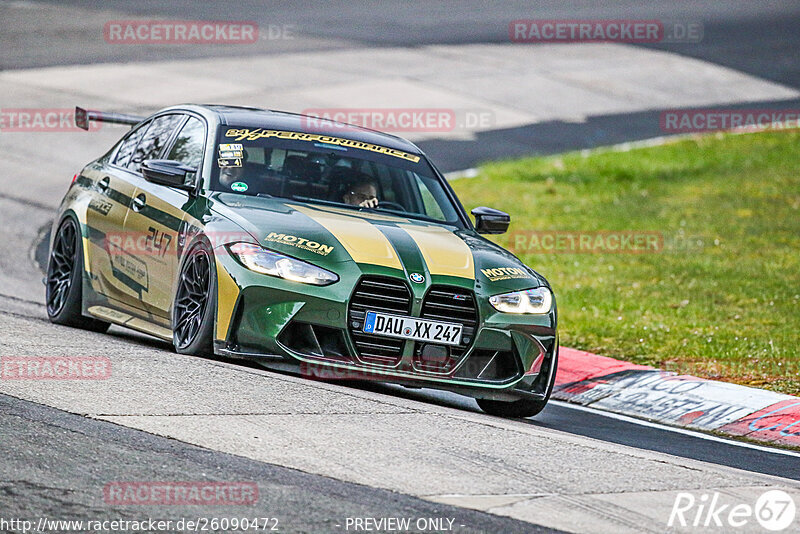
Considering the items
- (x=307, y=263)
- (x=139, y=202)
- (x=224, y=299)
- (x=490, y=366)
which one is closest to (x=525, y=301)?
(x=490, y=366)

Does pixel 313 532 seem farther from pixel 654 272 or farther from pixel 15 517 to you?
pixel 654 272

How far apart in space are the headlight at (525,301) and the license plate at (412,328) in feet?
0.98

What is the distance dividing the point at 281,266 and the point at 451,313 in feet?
3.25

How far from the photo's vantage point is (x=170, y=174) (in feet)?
27.7

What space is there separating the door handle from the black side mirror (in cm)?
35

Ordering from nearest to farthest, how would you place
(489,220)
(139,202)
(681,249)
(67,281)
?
(139,202) < (489,220) < (67,281) < (681,249)

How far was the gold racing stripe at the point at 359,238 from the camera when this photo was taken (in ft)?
25.1

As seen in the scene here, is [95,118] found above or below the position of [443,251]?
above

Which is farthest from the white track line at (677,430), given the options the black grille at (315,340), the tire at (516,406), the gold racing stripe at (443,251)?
the black grille at (315,340)

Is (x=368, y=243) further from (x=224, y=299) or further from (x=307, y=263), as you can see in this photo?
(x=224, y=299)

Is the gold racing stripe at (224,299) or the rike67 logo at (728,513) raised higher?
the gold racing stripe at (224,299)

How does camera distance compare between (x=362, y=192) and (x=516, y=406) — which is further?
(x=362, y=192)

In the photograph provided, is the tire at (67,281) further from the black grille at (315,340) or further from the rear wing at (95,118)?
the black grille at (315,340)

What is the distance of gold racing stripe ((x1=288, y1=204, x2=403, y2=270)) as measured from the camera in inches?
301
